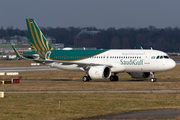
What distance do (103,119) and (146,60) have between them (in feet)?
98.3

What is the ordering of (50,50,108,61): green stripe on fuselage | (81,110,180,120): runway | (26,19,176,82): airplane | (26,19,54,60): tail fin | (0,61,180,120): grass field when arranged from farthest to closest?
(26,19,54,60): tail fin < (50,50,108,61): green stripe on fuselage < (26,19,176,82): airplane < (0,61,180,120): grass field < (81,110,180,120): runway

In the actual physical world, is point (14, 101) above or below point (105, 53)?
below

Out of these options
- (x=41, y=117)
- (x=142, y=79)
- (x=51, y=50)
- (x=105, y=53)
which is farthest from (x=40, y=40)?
(x=41, y=117)

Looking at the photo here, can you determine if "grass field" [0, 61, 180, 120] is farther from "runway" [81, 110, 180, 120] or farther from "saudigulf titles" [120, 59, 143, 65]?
"saudigulf titles" [120, 59, 143, 65]


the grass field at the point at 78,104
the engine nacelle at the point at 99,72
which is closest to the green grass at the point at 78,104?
the grass field at the point at 78,104

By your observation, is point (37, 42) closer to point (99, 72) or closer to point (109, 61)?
point (109, 61)

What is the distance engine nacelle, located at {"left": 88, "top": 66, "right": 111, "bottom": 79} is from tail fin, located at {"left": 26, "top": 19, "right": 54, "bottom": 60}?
11097 mm

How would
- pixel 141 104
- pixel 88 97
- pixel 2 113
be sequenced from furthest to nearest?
1. pixel 88 97
2. pixel 141 104
3. pixel 2 113

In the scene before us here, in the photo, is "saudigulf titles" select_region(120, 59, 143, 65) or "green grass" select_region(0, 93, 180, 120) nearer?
"green grass" select_region(0, 93, 180, 120)

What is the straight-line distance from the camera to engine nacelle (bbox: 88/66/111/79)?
2056 inches

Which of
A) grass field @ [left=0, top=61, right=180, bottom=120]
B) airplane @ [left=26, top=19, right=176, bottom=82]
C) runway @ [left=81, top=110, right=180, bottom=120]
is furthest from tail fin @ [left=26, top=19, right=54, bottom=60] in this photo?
runway @ [left=81, top=110, right=180, bottom=120]

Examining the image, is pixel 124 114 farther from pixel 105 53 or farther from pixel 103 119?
pixel 105 53

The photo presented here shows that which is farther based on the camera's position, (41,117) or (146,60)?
(146,60)

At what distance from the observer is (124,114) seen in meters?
25.6
